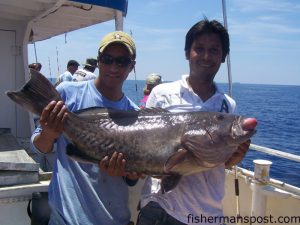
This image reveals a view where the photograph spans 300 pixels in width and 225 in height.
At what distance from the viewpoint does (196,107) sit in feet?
8.79

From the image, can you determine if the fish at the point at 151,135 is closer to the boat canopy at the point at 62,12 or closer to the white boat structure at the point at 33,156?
the white boat structure at the point at 33,156

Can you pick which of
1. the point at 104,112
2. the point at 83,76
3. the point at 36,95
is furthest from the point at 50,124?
the point at 83,76

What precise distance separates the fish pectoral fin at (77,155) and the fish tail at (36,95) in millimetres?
321

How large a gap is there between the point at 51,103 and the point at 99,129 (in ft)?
1.45

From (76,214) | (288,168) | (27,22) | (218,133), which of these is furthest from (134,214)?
(288,168)

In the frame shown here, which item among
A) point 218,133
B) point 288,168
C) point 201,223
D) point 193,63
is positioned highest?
point 193,63

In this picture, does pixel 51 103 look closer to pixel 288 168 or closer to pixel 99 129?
pixel 99 129

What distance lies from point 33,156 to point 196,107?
2.95 metres

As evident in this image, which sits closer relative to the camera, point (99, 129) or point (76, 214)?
point (76, 214)

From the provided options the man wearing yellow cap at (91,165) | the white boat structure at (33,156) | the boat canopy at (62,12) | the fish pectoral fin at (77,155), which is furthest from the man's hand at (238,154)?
the boat canopy at (62,12)

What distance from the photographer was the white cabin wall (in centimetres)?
569

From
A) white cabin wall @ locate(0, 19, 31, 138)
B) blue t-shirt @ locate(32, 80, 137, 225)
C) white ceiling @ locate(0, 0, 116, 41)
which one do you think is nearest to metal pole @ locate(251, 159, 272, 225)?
blue t-shirt @ locate(32, 80, 137, 225)

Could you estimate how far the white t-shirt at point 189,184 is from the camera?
2420 mm

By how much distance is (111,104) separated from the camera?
2.69 m
